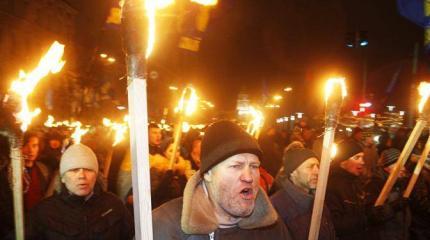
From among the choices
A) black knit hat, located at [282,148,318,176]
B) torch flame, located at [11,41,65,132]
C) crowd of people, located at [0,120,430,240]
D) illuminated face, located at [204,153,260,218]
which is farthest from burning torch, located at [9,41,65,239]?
black knit hat, located at [282,148,318,176]

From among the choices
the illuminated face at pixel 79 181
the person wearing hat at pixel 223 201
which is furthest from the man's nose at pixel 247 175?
the illuminated face at pixel 79 181

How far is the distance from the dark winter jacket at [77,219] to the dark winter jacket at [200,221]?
149cm

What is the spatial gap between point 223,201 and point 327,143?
690mm

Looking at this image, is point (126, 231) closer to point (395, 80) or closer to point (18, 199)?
point (18, 199)

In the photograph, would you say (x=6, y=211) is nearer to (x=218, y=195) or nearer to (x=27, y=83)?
(x=27, y=83)


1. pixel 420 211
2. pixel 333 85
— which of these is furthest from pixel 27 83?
pixel 420 211

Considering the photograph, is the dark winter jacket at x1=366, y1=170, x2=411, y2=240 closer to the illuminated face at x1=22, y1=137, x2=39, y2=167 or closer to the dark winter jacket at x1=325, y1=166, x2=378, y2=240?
the dark winter jacket at x1=325, y1=166, x2=378, y2=240

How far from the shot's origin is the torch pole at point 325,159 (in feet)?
8.41

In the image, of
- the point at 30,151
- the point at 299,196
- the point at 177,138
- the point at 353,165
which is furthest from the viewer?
the point at 177,138

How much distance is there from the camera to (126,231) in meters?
4.30

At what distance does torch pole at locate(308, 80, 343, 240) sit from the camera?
2564 mm

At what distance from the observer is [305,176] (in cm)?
441

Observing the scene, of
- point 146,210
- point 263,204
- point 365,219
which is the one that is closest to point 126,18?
point 146,210

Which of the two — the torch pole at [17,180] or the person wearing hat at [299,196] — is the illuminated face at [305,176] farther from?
the torch pole at [17,180]
